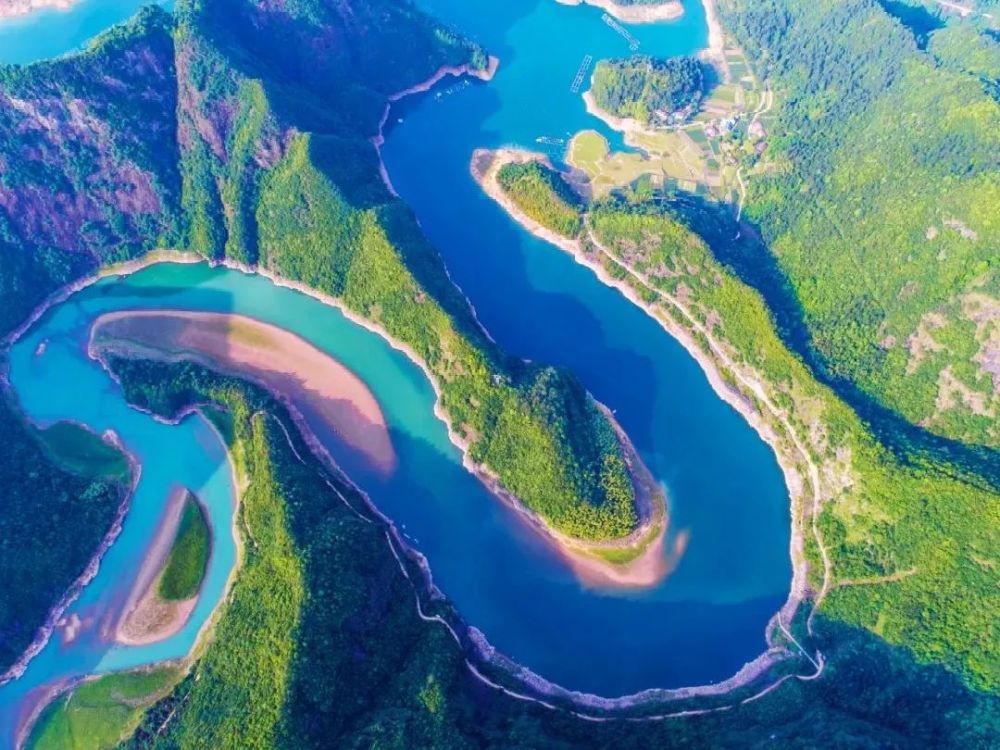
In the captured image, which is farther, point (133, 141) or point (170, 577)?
point (133, 141)

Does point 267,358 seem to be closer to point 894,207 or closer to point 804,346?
point 804,346

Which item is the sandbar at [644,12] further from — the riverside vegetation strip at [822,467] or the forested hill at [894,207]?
the riverside vegetation strip at [822,467]

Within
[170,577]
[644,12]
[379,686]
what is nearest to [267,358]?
[170,577]

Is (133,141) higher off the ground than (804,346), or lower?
lower

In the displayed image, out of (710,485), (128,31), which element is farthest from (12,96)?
(710,485)

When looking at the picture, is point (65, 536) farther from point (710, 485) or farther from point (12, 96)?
point (710, 485)

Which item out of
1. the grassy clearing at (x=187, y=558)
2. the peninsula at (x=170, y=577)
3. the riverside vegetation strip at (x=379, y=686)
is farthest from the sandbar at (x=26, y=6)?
the riverside vegetation strip at (x=379, y=686)
